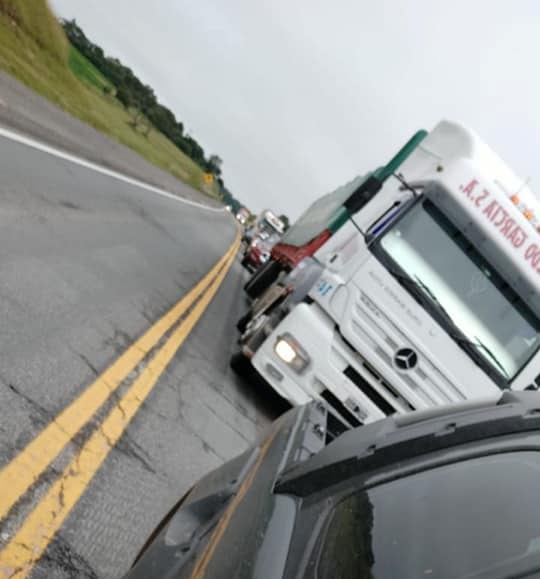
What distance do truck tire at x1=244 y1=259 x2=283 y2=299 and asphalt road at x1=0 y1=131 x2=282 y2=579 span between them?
2113 millimetres

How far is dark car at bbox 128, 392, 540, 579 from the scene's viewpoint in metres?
1.72

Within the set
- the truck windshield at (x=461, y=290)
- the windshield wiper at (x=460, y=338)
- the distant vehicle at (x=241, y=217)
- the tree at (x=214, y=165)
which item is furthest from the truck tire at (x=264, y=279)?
the tree at (x=214, y=165)

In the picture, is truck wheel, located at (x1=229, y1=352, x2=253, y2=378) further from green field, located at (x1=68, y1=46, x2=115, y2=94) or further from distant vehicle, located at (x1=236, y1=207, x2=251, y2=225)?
distant vehicle, located at (x1=236, y1=207, x2=251, y2=225)

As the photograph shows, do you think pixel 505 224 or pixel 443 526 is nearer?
pixel 443 526

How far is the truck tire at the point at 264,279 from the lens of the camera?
13695 mm

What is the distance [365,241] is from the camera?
708 cm

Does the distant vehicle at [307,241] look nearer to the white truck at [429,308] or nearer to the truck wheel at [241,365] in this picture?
the white truck at [429,308]

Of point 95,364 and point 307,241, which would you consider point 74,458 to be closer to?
point 95,364

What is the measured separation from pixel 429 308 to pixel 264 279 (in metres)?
7.51

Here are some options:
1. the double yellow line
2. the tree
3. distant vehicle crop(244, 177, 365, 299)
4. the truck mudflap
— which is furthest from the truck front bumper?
the tree

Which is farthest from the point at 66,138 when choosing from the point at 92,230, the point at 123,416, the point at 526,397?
the point at 526,397

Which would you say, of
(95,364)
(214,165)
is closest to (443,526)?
(95,364)

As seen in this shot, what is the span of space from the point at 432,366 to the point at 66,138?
38.3ft

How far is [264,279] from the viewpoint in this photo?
46.2 feet
